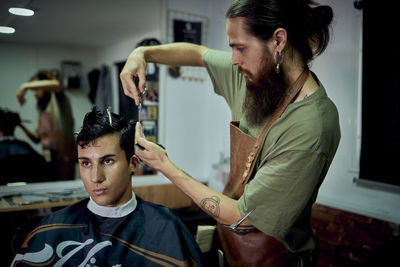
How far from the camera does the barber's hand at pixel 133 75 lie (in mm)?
1206

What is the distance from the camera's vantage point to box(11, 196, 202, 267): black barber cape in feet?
4.01

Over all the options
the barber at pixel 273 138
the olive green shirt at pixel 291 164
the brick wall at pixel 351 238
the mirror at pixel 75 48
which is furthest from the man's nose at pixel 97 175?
the brick wall at pixel 351 238

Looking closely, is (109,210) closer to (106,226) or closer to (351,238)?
(106,226)

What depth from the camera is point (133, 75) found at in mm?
1233

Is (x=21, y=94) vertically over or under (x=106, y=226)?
over

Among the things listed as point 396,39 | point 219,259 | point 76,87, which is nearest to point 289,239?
point 219,259

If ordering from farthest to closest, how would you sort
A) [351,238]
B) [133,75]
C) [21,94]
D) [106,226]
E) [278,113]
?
1. [21,94]
2. [351,238]
3. [106,226]
4. [133,75]
5. [278,113]

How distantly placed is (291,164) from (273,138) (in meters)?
0.13

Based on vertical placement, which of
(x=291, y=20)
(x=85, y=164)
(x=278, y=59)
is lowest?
(x=85, y=164)

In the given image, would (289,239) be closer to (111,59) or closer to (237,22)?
(237,22)

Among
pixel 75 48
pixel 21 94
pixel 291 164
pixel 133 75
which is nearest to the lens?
pixel 291 164

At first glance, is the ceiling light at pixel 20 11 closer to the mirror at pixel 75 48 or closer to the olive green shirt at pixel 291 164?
the mirror at pixel 75 48

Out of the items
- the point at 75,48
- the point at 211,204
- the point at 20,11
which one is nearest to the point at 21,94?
the point at 75,48

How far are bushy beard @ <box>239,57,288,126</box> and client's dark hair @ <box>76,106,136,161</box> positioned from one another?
1.82ft
